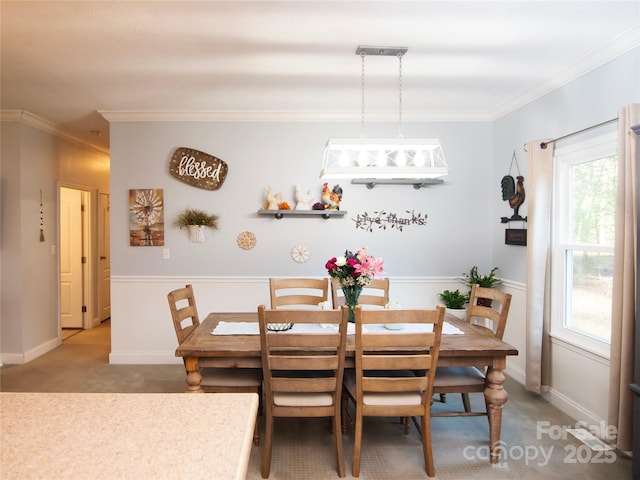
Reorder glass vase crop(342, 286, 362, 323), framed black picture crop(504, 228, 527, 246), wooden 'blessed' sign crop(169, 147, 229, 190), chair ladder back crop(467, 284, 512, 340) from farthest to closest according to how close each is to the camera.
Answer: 1. wooden 'blessed' sign crop(169, 147, 229, 190)
2. framed black picture crop(504, 228, 527, 246)
3. glass vase crop(342, 286, 362, 323)
4. chair ladder back crop(467, 284, 512, 340)

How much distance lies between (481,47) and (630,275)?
5.45 ft

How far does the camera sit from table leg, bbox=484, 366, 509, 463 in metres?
2.20

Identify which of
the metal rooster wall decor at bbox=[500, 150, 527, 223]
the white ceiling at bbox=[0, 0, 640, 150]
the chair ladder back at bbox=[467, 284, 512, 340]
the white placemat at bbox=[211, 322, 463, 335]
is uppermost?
the white ceiling at bbox=[0, 0, 640, 150]

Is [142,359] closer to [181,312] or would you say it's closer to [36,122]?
[181,312]

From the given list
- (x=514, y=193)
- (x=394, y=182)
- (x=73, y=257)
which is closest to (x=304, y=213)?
(x=394, y=182)

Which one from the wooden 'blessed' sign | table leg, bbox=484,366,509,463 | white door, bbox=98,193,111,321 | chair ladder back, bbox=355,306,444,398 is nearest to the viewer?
chair ladder back, bbox=355,306,444,398

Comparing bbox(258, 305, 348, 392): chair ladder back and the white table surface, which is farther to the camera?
bbox(258, 305, 348, 392): chair ladder back

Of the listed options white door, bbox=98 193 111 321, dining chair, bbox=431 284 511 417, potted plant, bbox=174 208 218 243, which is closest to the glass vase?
dining chair, bbox=431 284 511 417

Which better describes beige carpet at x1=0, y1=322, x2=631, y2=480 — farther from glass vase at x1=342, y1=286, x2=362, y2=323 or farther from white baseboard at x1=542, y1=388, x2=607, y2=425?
glass vase at x1=342, y1=286, x2=362, y2=323

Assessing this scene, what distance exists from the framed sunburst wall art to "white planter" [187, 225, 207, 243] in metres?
0.32

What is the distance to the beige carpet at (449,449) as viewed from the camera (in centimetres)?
215

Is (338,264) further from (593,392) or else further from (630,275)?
(593,392)

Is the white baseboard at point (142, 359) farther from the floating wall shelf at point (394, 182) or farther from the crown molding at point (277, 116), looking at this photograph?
the floating wall shelf at point (394, 182)

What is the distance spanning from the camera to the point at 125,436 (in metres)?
0.90
